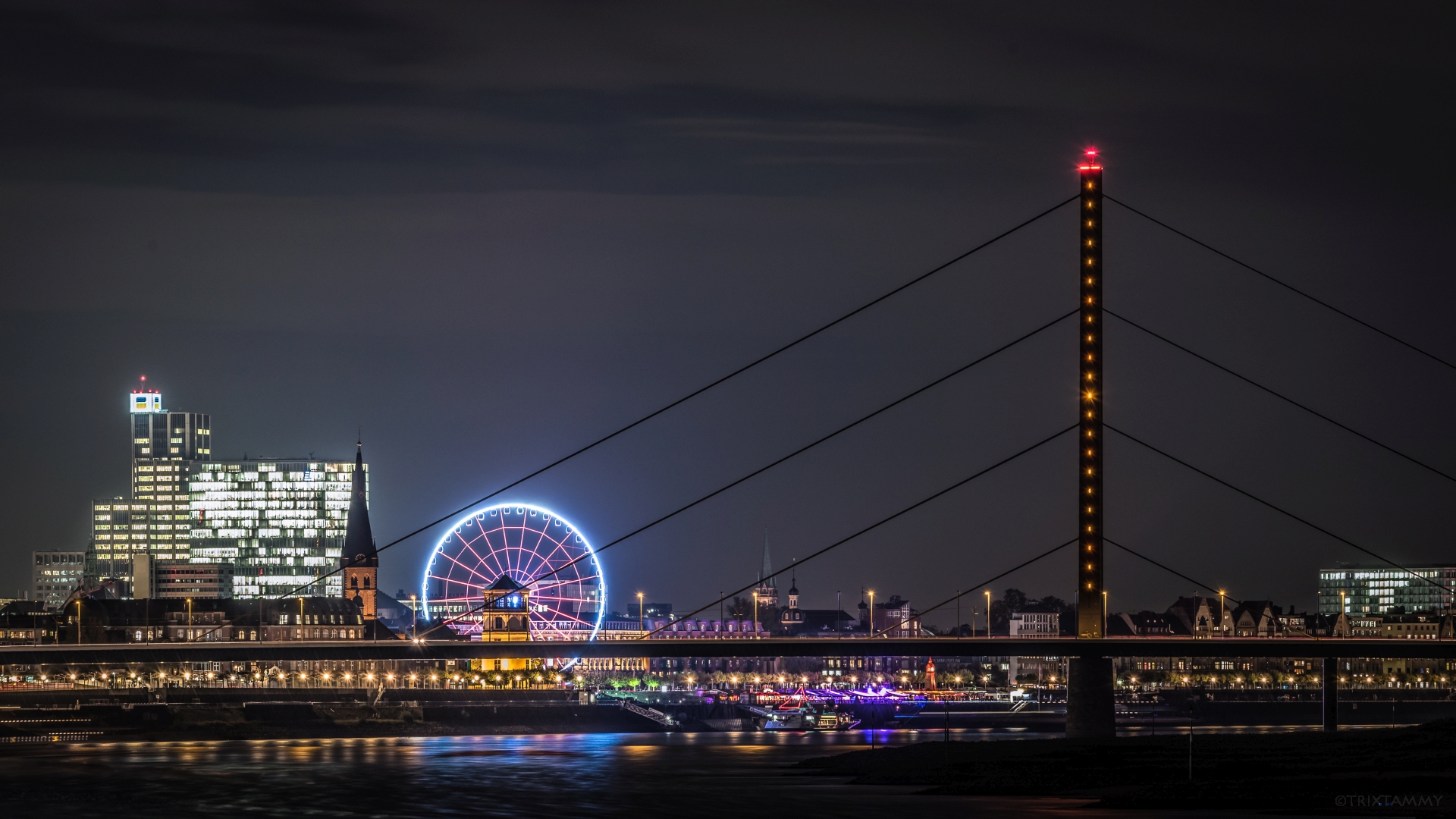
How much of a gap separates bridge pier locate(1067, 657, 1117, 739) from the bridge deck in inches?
39.0

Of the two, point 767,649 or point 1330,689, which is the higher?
point 767,649

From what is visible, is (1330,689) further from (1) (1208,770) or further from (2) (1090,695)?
(1) (1208,770)

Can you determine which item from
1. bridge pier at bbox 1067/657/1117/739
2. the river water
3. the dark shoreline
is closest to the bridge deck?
bridge pier at bbox 1067/657/1117/739

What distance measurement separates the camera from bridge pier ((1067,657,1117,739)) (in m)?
111

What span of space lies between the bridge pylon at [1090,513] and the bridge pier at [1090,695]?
0.04 metres

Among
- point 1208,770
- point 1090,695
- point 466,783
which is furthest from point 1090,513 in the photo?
point 466,783

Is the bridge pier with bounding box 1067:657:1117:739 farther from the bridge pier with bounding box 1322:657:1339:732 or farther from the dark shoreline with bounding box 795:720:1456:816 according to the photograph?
the bridge pier with bounding box 1322:657:1339:732

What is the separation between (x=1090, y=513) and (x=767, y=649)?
2195cm

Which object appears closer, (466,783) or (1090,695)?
(466,783)

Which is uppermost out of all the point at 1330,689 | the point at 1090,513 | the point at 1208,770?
the point at 1090,513

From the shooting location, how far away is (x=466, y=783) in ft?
347

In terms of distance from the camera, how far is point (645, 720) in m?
190

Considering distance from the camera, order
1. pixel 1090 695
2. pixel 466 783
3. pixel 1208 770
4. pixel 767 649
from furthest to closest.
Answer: pixel 767 649
pixel 1090 695
pixel 466 783
pixel 1208 770

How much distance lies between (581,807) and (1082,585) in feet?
116
